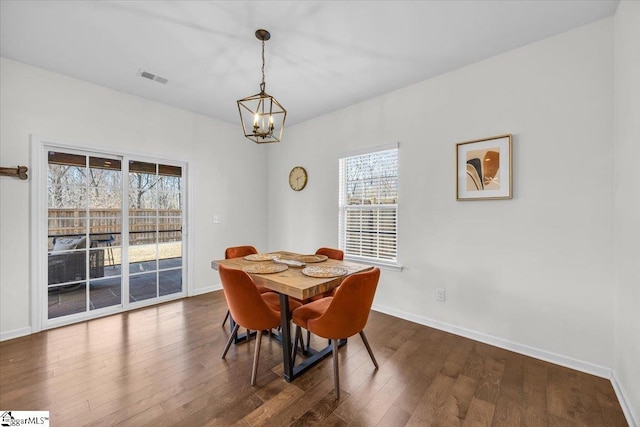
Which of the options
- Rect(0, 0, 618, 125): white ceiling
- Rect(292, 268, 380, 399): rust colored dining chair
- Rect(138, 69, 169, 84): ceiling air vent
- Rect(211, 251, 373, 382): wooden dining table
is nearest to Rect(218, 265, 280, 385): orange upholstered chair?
Rect(211, 251, 373, 382): wooden dining table

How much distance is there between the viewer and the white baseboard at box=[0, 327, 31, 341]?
2.56 metres

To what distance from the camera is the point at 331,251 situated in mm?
3035

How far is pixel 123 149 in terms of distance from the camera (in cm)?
334

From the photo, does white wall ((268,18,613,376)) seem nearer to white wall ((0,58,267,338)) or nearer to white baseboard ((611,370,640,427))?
white baseboard ((611,370,640,427))

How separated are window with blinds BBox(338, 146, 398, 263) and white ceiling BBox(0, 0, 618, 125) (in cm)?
97

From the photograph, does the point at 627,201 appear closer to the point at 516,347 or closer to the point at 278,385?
the point at 516,347

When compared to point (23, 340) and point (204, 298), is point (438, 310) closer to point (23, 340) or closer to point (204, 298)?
point (204, 298)

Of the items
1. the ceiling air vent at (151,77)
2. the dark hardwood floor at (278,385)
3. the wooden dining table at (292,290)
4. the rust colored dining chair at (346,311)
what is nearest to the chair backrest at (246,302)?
the wooden dining table at (292,290)

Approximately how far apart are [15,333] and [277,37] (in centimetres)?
386

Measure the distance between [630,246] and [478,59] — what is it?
200cm

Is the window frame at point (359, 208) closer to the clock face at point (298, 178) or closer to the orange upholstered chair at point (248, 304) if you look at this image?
the clock face at point (298, 178)

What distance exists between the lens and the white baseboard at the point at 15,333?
2.56 metres

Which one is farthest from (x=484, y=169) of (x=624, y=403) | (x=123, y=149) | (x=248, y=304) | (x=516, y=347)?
(x=123, y=149)

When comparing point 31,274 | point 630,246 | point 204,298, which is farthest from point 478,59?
point 31,274
